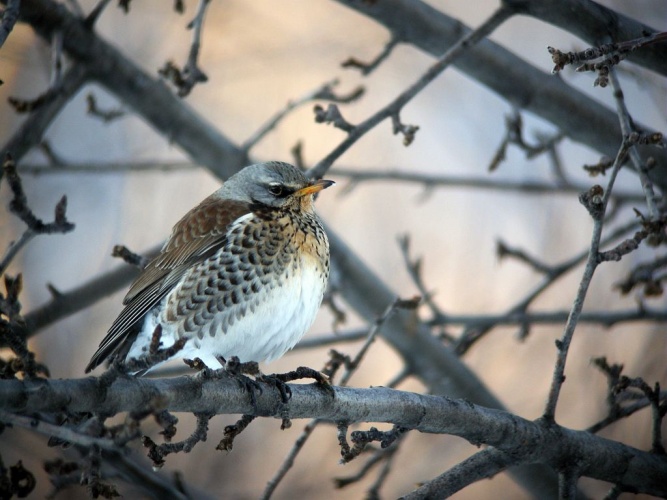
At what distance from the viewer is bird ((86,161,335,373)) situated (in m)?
3.97

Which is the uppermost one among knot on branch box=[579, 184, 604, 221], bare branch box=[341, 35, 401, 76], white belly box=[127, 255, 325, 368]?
bare branch box=[341, 35, 401, 76]

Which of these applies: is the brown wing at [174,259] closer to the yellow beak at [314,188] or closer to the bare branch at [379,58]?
the yellow beak at [314,188]

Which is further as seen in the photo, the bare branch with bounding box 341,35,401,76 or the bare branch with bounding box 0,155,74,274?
the bare branch with bounding box 341,35,401,76

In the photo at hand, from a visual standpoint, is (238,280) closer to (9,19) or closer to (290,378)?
(290,378)

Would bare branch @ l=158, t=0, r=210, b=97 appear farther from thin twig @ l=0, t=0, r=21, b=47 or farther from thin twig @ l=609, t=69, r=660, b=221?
thin twig @ l=609, t=69, r=660, b=221

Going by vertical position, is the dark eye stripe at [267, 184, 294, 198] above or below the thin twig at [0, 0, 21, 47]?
above

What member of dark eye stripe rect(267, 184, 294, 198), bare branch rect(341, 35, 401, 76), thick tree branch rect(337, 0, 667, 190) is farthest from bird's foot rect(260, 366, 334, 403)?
thick tree branch rect(337, 0, 667, 190)

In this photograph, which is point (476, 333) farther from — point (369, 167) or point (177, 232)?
point (369, 167)

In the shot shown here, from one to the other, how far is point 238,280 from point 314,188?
0.70 m

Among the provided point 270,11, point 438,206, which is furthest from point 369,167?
point 270,11

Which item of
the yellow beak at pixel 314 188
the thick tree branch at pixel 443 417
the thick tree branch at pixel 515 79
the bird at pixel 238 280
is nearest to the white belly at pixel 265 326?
the bird at pixel 238 280

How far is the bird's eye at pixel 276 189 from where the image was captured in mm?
4438

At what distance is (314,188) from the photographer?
433cm

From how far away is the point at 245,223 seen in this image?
424 centimetres
